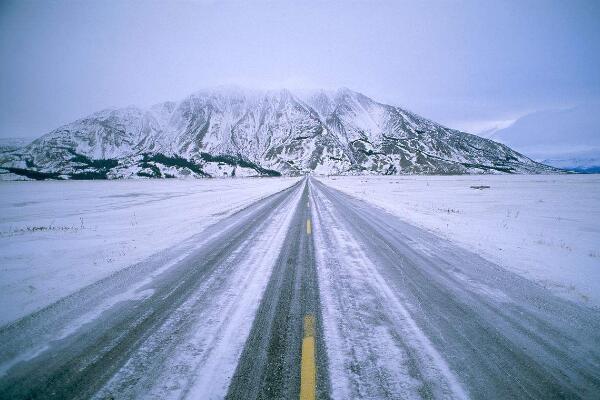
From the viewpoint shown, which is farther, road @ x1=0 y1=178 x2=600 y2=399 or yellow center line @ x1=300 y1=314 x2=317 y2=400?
road @ x1=0 y1=178 x2=600 y2=399

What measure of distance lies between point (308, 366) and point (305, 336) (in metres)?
0.66

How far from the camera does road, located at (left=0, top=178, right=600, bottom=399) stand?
3.20m

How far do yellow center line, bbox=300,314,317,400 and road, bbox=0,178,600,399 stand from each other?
0.02m

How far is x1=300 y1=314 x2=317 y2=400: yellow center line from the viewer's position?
3.02m

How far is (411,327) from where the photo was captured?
4402 mm

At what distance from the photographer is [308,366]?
11.2 feet

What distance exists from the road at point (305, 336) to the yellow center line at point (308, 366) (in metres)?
0.02

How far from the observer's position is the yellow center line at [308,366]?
3.02 metres

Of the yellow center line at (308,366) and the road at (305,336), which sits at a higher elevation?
the yellow center line at (308,366)

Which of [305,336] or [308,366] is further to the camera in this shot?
[305,336]

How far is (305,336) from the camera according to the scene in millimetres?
4082

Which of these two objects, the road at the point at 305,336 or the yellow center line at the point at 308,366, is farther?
the road at the point at 305,336

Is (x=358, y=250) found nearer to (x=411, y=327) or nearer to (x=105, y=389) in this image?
(x=411, y=327)

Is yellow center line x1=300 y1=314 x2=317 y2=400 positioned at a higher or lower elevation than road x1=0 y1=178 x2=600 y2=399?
higher
